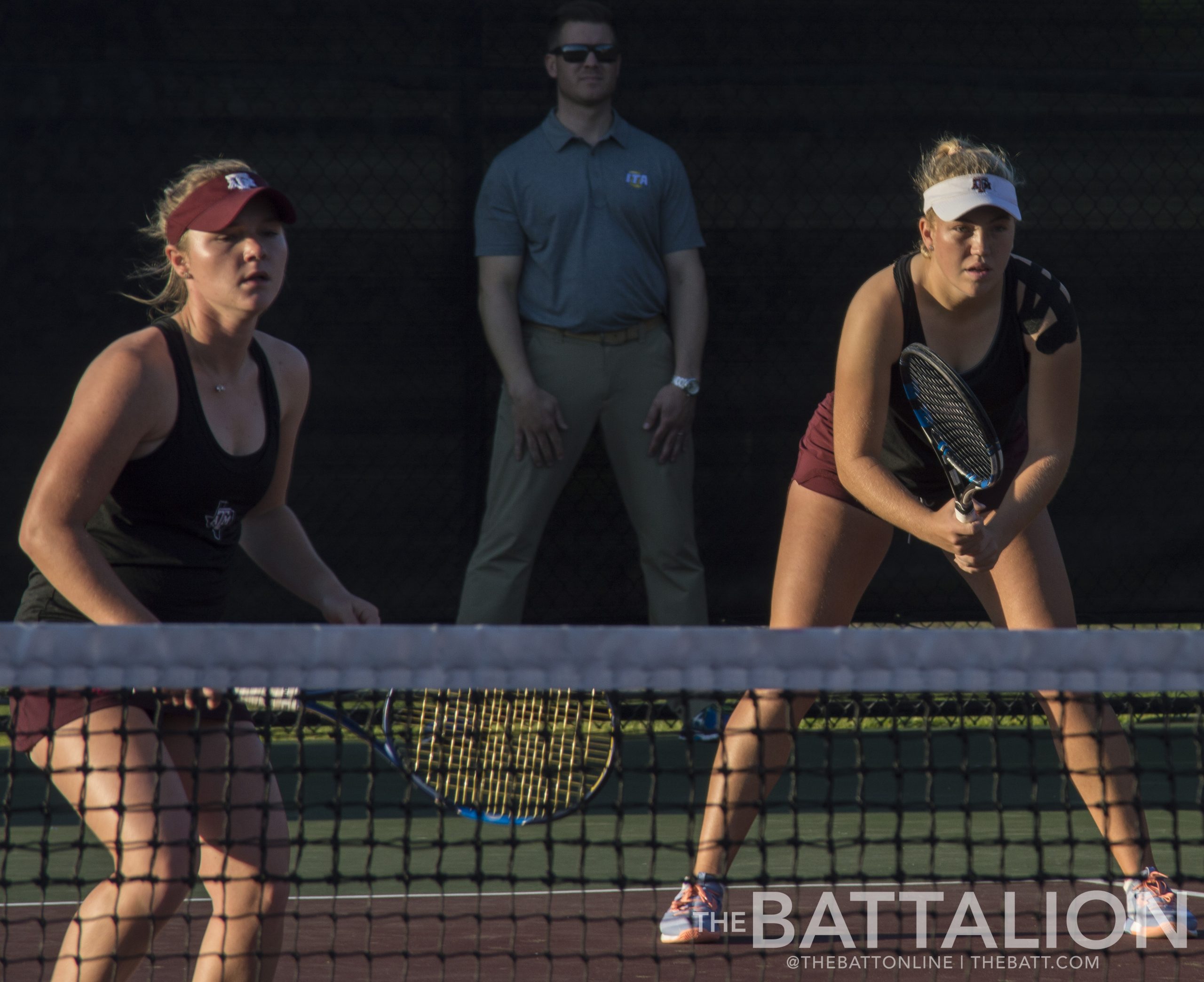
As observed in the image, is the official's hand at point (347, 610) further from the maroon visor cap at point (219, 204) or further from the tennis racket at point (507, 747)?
the tennis racket at point (507, 747)

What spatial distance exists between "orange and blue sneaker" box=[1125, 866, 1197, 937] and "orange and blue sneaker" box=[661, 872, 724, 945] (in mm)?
705

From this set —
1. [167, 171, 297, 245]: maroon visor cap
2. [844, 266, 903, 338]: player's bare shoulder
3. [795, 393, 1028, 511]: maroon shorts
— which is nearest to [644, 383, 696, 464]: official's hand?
[795, 393, 1028, 511]: maroon shorts

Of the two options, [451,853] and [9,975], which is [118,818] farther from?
[451,853]

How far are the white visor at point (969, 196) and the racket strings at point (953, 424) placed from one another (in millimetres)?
263

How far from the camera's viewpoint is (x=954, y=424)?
3.06 m

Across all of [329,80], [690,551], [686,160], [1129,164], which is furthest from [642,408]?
[1129,164]

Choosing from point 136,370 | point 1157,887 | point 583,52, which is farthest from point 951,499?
point 583,52

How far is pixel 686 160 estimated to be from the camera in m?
5.33

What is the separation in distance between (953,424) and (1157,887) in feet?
2.85

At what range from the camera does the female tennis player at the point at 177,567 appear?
2.21m

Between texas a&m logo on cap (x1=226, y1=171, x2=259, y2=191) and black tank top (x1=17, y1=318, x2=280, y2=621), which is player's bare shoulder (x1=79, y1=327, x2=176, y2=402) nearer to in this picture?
black tank top (x1=17, y1=318, x2=280, y2=621)

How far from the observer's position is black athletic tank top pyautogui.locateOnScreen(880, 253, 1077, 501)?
10.3 ft

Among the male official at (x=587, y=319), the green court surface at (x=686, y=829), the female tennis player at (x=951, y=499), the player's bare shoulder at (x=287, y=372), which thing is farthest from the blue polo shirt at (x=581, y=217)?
the player's bare shoulder at (x=287, y=372)

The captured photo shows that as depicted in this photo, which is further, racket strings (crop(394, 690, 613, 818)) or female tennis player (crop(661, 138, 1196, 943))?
racket strings (crop(394, 690, 613, 818))
